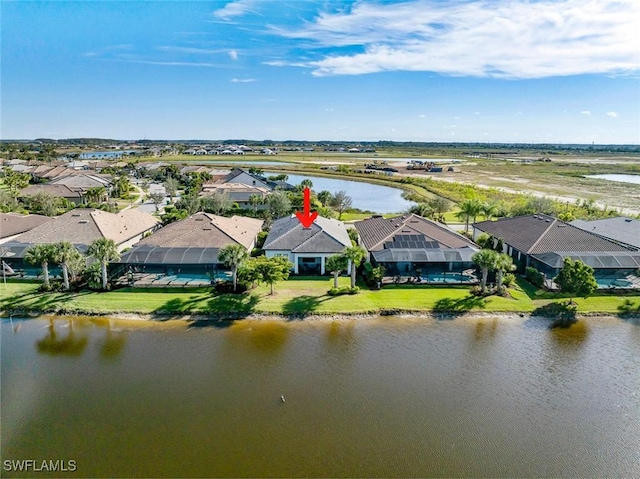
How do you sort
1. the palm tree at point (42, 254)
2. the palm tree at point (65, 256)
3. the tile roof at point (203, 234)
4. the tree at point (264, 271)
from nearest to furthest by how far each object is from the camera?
the tree at point (264, 271), the palm tree at point (42, 254), the palm tree at point (65, 256), the tile roof at point (203, 234)

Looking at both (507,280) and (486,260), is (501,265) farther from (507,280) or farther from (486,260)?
(507,280)

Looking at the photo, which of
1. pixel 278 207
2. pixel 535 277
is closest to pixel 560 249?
pixel 535 277

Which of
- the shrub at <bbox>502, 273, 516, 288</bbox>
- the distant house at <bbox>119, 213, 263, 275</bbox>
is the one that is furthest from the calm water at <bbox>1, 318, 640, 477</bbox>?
the distant house at <bbox>119, 213, 263, 275</bbox>

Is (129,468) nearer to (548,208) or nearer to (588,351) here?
(588,351)

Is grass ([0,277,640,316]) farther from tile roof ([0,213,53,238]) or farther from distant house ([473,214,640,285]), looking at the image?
tile roof ([0,213,53,238])

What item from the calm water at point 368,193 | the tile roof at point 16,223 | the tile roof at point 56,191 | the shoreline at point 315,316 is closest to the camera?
the shoreline at point 315,316

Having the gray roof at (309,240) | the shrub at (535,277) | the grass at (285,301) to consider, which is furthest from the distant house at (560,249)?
the gray roof at (309,240)

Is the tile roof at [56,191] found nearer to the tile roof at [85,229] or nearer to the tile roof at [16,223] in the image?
the tile roof at [16,223]

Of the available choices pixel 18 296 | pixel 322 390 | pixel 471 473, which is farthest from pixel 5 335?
pixel 471 473
